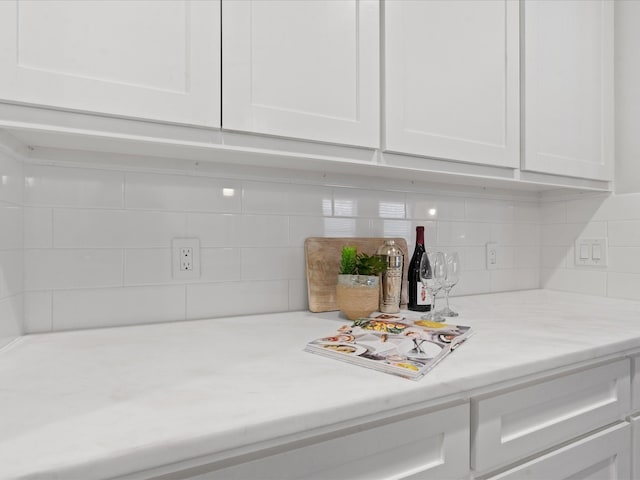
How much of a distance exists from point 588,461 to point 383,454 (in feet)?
1.94

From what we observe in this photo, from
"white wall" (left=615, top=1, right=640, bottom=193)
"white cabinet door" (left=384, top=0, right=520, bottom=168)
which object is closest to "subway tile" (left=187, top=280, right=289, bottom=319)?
"white cabinet door" (left=384, top=0, right=520, bottom=168)

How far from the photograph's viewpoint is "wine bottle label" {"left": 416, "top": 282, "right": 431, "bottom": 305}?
1.32 meters

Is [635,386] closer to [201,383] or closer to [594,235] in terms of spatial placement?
[594,235]

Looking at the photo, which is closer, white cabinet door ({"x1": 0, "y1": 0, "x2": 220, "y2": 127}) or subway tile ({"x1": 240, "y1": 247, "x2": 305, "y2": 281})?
white cabinet door ({"x1": 0, "y1": 0, "x2": 220, "y2": 127})

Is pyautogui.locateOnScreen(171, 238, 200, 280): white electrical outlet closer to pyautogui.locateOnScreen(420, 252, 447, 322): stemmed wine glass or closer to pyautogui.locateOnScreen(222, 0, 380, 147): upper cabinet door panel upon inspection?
pyautogui.locateOnScreen(222, 0, 380, 147): upper cabinet door panel

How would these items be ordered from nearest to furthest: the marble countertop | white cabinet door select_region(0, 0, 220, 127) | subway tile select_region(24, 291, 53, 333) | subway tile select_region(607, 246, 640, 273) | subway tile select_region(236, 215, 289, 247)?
the marble countertop, white cabinet door select_region(0, 0, 220, 127), subway tile select_region(24, 291, 53, 333), subway tile select_region(236, 215, 289, 247), subway tile select_region(607, 246, 640, 273)

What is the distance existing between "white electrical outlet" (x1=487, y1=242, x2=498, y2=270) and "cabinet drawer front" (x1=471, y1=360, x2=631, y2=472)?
75 cm

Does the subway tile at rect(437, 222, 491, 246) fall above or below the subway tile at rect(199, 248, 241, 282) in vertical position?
above

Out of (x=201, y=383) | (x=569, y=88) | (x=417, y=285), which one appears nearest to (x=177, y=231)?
(x=201, y=383)

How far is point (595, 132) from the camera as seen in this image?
153cm

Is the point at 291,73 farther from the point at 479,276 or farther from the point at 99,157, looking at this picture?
the point at 479,276

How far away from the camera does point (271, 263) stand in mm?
1286

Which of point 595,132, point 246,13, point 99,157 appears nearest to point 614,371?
point 595,132

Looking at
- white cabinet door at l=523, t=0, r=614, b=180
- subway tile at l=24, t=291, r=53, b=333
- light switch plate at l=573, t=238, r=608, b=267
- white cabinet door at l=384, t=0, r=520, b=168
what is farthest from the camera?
light switch plate at l=573, t=238, r=608, b=267
